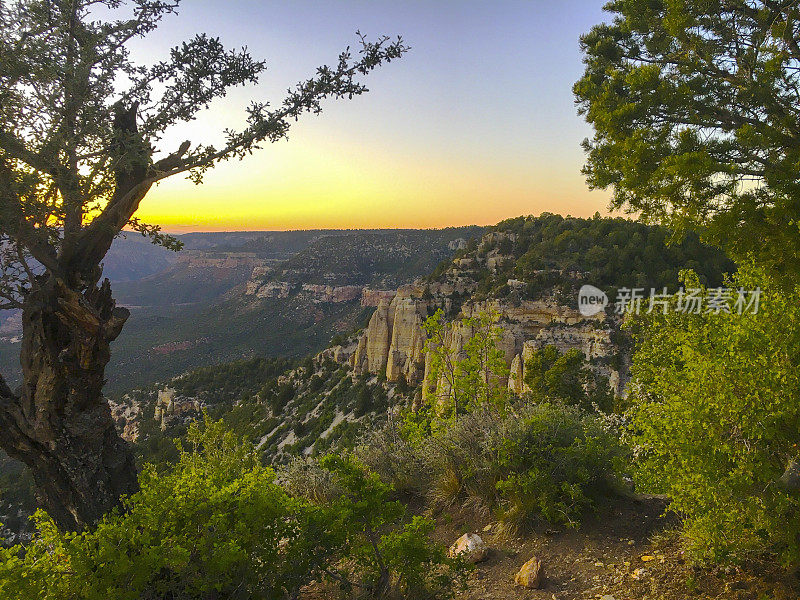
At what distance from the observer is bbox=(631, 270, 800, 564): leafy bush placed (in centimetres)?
338

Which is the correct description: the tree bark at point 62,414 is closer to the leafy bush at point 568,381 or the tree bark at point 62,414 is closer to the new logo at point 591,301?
the leafy bush at point 568,381

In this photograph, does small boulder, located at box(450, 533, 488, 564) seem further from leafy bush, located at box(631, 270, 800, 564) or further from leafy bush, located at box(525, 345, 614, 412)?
leafy bush, located at box(525, 345, 614, 412)

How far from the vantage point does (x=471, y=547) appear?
468 centimetres

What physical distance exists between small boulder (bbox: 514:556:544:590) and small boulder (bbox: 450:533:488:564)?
468 mm

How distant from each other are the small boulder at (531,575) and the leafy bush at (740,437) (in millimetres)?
1372

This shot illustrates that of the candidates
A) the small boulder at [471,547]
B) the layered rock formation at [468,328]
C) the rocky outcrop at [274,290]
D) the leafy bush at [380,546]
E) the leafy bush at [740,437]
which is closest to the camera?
the leafy bush at [380,546]

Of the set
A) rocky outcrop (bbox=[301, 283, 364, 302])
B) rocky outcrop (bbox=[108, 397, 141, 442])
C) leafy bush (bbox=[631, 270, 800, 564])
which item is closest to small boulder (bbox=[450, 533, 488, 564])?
leafy bush (bbox=[631, 270, 800, 564])

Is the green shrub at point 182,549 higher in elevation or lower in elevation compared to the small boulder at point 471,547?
higher

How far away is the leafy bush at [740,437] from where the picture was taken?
11.1 feet

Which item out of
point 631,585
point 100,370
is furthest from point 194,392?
point 631,585

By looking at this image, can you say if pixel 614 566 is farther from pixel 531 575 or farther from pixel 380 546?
pixel 380 546

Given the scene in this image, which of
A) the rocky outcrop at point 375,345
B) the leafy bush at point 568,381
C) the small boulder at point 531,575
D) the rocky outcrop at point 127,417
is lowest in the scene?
the rocky outcrop at point 127,417

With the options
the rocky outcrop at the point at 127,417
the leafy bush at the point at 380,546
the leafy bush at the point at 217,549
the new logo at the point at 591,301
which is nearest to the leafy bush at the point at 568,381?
the new logo at the point at 591,301

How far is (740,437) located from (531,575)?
2267 millimetres
